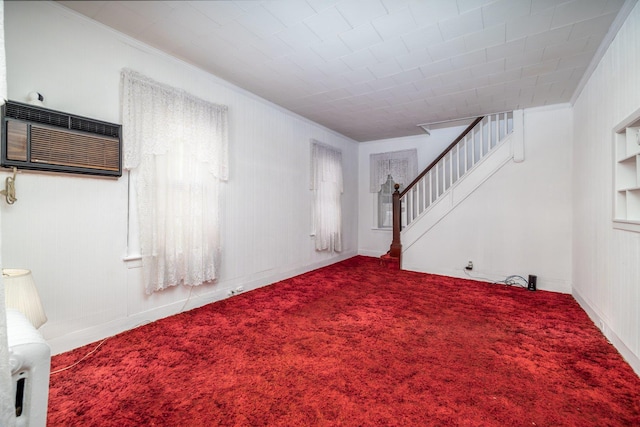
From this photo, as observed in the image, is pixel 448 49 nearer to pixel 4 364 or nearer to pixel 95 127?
pixel 95 127

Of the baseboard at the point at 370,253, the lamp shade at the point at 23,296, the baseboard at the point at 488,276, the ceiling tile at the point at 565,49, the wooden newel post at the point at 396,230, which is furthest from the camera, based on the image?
the baseboard at the point at 370,253

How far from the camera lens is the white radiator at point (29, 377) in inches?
35.8

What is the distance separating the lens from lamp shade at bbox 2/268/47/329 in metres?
1.35

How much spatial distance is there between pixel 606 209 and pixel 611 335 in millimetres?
1044

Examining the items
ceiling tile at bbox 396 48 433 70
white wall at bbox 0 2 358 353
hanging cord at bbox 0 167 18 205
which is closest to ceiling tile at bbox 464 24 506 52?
ceiling tile at bbox 396 48 433 70

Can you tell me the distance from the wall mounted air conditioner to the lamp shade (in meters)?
0.83

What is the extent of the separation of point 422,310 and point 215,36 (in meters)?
3.24

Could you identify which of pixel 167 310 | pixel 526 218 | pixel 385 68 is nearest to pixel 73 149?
pixel 167 310

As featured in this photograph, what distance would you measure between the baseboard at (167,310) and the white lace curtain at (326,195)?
2.37 ft

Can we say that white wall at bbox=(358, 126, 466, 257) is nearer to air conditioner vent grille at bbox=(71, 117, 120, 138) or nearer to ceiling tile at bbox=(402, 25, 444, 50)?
ceiling tile at bbox=(402, 25, 444, 50)

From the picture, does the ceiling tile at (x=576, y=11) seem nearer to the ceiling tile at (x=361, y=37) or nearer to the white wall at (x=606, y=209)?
the white wall at (x=606, y=209)

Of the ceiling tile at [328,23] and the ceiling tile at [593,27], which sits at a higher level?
the ceiling tile at [328,23]

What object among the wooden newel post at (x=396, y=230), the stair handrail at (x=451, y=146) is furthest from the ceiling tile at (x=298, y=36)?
the wooden newel post at (x=396, y=230)

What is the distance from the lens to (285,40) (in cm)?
232
